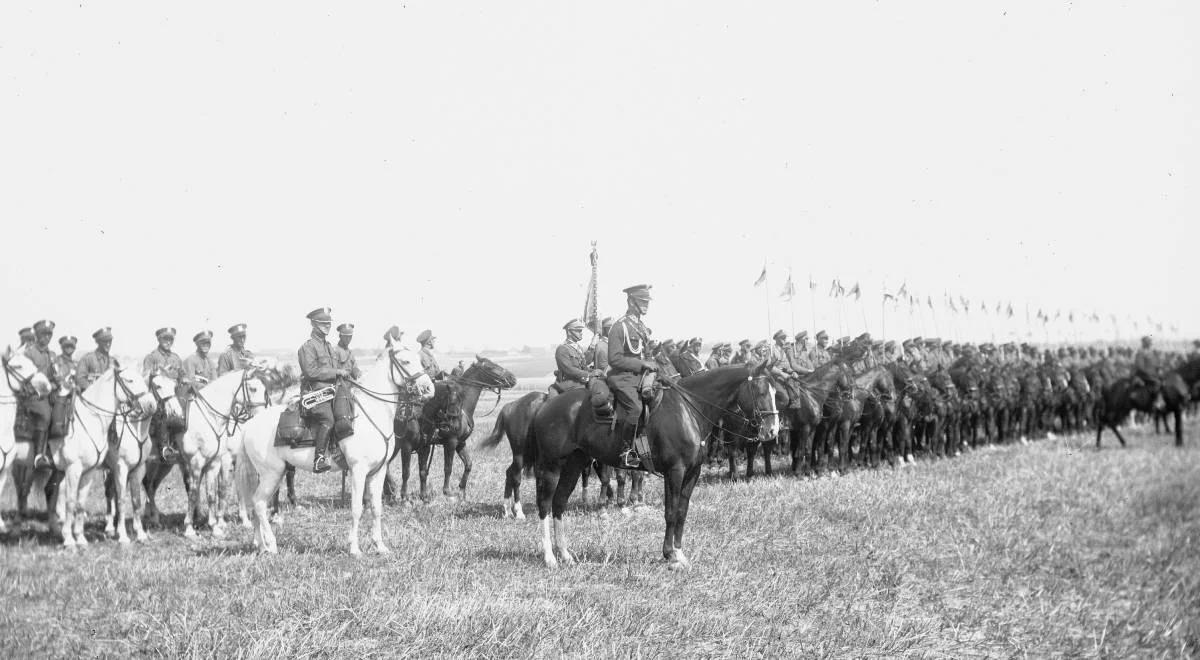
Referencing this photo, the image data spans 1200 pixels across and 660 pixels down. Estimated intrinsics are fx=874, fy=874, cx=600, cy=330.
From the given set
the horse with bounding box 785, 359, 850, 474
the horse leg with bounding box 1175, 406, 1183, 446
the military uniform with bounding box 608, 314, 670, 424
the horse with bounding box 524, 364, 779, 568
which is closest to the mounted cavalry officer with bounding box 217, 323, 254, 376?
the horse with bounding box 524, 364, 779, 568

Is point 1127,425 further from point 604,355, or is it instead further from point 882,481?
point 882,481

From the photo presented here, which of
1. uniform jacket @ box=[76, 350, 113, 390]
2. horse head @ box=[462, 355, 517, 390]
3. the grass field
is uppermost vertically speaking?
uniform jacket @ box=[76, 350, 113, 390]

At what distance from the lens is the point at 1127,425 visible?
293 inches

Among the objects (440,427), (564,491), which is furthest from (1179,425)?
(440,427)

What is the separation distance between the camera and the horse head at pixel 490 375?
42.4ft

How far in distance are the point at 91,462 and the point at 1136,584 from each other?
46.2 feet

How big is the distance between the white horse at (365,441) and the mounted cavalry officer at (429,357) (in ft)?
7.52

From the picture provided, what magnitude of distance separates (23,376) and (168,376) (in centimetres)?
209

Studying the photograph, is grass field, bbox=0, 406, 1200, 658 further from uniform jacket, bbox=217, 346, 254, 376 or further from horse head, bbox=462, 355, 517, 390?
uniform jacket, bbox=217, 346, 254, 376

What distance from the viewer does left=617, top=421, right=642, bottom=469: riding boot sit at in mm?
10312

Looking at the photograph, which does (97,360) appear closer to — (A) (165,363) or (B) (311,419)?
(A) (165,363)

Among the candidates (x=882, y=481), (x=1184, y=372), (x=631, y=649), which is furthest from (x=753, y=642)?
(x=882, y=481)

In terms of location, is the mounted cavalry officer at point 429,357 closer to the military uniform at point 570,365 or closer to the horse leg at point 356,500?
the military uniform at point 570,365

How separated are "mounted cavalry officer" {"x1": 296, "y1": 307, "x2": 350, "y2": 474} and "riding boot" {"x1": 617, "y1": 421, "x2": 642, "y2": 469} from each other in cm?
358
